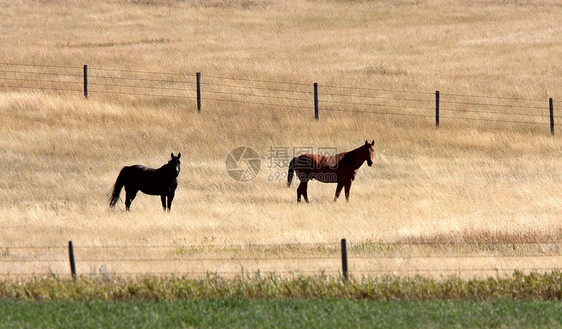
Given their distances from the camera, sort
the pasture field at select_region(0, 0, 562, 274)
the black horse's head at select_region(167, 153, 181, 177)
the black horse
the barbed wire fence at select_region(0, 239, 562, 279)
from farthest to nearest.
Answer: the black horse < the black horse's head at select_region(167, 153, 181, 177) < the pasture field at select_region(0, 0, 562, 274) < the barbed wire fence at select_region(0, 239, 562, 279)

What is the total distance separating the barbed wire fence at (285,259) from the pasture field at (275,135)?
0.20 metres

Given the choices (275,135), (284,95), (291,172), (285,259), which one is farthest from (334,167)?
(284,95)

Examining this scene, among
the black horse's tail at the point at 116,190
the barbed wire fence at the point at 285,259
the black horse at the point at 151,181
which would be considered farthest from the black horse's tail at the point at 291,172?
the barbed wire fence at the point at 285,259

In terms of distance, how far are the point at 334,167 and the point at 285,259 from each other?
6.05 m

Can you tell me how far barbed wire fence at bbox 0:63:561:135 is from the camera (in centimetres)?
2856

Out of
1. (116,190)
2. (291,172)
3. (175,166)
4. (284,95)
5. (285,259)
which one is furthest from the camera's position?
(284,95)

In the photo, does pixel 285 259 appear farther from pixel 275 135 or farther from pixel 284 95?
pixel 284 95

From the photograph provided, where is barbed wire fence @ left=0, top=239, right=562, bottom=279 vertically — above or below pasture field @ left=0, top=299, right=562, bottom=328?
above

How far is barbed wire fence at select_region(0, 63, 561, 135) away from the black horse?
10.7m

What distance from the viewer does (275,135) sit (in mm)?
24812

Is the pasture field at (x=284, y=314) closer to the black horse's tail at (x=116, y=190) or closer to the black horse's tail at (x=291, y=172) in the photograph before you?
the black horse's tail at (x=116, y=190)

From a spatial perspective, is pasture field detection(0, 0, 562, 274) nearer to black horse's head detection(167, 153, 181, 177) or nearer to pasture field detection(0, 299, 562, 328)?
black horse's head detection(167, 153, 181, 177)

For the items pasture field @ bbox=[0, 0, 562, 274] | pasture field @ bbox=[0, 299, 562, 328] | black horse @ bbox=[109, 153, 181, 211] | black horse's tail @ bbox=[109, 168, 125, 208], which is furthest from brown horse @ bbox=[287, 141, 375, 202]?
pasture field @ bbox=[0, 299, 562, 328]

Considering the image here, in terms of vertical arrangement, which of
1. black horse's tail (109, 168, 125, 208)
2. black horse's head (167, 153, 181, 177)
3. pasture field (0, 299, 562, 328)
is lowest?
pasture field (0, 299, 562, 328)
